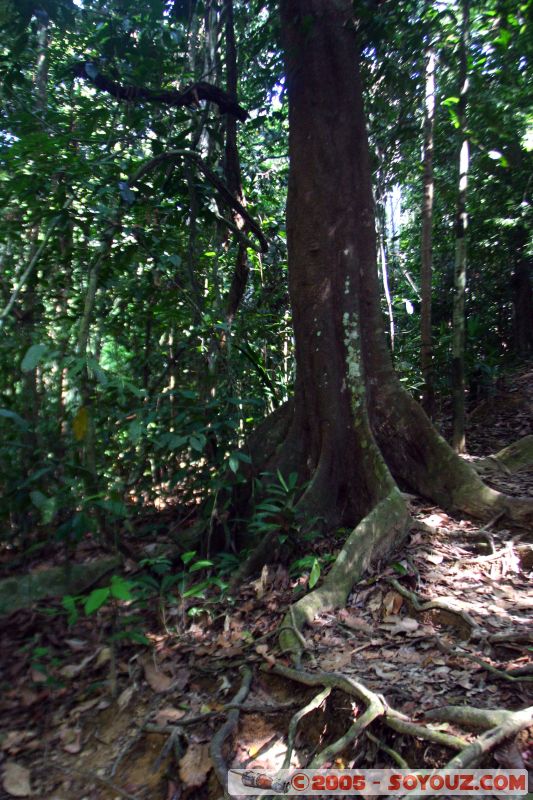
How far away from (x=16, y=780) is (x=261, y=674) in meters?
1.27

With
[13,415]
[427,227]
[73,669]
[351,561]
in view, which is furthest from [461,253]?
[73,669]

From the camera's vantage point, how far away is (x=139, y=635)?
3.34 meters

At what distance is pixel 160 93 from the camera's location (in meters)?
4.93

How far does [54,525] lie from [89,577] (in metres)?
0.51

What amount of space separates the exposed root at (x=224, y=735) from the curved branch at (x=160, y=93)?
4550mm

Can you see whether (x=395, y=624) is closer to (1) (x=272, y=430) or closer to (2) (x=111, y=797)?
(2) (x=111, y=797)

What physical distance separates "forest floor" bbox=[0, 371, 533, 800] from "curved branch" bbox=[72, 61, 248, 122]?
13.5 feet

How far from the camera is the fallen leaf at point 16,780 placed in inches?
104

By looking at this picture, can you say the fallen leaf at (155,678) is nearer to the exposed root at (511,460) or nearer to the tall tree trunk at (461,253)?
the exposed root at (511,460)

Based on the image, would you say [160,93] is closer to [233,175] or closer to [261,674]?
[233,175]

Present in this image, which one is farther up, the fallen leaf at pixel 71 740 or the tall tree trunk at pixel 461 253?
the tall tree trunk at pixel 461 253

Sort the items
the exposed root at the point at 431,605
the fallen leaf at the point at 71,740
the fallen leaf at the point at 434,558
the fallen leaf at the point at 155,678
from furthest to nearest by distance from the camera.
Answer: the fallen leaf at the point at 434,558
the fallen leaf at the point at 155,678
the exposed root at the point at 431,605
the fallen leaf at the point at 71,740

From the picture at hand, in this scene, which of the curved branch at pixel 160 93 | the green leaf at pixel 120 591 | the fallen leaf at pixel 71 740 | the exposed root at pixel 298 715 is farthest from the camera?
the curved branch at pixel 160 93

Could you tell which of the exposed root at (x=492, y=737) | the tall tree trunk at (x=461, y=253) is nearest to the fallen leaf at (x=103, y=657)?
the exposed root at (x=492, y=737)
